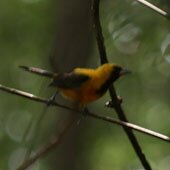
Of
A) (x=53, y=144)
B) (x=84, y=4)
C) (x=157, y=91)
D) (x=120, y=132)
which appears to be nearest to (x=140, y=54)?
(x=84, y=4)

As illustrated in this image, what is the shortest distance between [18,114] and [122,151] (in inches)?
73.2

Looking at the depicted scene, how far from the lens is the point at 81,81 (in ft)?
8.82

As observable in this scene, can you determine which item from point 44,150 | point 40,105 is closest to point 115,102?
point 44,150

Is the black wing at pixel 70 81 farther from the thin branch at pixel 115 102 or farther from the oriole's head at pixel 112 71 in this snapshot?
the thin branch at pixel 115 102

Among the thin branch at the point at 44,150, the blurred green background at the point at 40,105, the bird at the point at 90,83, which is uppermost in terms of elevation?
the thin branch at the point at 44,150

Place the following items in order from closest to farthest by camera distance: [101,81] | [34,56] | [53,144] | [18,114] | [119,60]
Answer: [53,144]
[101,81]
[119,60]
[34,56]
[18,114]

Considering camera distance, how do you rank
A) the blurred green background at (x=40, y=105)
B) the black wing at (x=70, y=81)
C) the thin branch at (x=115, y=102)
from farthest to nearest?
the blurred green background at (x=40, y=105) < the black wing at (x=70, y=81) < the thin branch at (x=115, y=102)

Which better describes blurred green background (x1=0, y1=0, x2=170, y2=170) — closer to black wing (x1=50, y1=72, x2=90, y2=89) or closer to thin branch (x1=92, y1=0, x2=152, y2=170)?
black wing (x1=50, y1=72, x2=90, y2=89)

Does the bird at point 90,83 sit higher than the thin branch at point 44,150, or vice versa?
the thin branch at point 44,150

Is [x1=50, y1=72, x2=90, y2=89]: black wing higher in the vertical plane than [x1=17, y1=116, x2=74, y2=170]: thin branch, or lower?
lower

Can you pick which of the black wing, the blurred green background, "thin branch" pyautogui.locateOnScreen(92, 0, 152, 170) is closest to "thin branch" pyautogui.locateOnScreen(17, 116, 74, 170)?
"thin branch" pyautogui.locateOnScreen(92, 0, 152, 170)

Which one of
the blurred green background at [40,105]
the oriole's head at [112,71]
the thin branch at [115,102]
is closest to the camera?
the thin branch at [115,102]

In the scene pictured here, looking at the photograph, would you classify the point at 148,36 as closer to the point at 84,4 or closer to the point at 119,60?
the point at 84,4

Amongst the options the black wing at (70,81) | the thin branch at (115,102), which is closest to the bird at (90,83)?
the black wing at (70,81)
